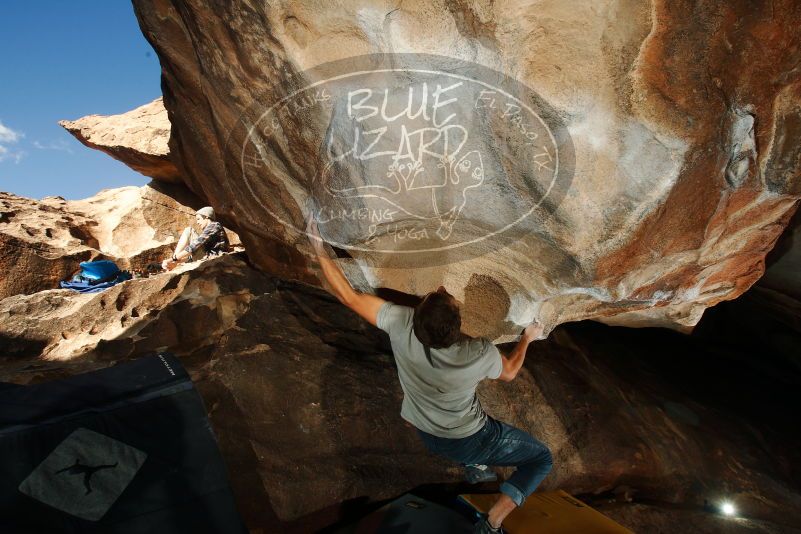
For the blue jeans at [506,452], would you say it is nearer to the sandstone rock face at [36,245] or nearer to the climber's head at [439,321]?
the climber's head at [439,321]

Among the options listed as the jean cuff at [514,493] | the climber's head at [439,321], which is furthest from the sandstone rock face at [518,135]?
the jean cuff at [514,493]

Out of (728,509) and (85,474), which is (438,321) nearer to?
(85,474)

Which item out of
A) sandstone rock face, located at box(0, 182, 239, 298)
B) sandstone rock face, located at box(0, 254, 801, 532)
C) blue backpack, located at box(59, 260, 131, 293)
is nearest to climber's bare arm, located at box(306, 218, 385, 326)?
sandstone rock face, located at box(0, 254, 801, 532)

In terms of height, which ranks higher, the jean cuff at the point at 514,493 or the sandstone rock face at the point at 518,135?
the sandstone rock face at the point at 518,135

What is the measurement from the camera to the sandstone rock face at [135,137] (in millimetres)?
6723

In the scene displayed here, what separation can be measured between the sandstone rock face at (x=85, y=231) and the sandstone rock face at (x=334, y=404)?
81.9 inches

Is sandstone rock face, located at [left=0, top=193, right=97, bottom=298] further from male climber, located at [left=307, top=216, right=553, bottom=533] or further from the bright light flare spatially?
the bright light flare

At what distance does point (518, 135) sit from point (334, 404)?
171 cm

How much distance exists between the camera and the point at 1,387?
4.94ft

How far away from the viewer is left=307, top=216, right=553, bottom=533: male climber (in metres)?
1.83

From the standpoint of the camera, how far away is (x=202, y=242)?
5.11 meters

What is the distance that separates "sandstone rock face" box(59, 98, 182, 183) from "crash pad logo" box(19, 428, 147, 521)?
5.99 meters

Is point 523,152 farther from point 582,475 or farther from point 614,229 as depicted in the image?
point 582,475

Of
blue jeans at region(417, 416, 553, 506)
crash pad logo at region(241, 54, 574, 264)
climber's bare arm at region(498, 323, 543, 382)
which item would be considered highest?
crash pad logo at region(241, 54, 574, 264)
